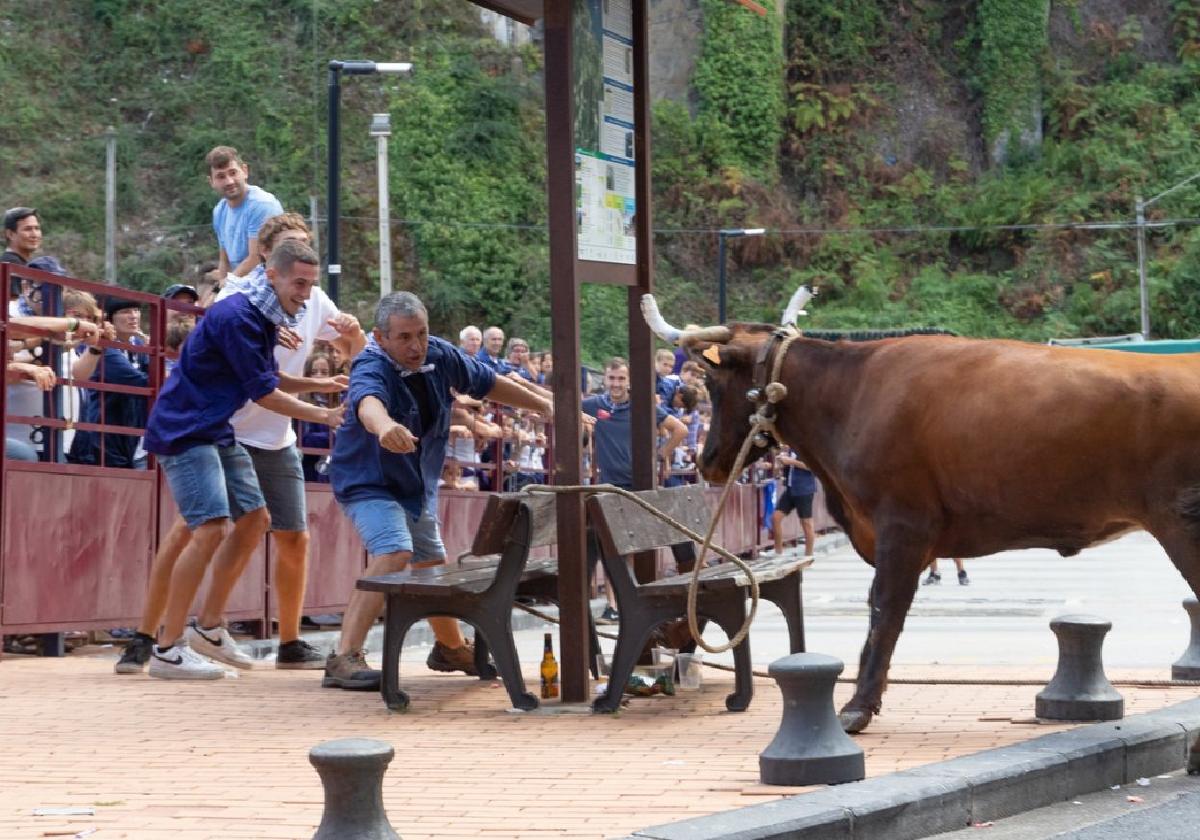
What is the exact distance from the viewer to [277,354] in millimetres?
10539

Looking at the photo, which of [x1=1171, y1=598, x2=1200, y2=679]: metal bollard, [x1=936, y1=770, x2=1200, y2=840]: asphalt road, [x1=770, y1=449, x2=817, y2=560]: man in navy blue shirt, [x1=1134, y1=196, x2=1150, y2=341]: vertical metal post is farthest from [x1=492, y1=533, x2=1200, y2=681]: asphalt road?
[x1=1134, y1=196, x2=1150, y2=341]: vertical metal post

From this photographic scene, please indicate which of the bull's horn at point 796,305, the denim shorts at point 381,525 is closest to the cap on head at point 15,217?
the denim shorts at point 381,525

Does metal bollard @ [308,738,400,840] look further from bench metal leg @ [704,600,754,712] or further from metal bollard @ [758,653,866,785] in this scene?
bench metal leg @ [704,600,754,712]

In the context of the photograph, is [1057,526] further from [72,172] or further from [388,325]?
[72,172]

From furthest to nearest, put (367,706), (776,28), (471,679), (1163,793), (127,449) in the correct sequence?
(776,28) < (127,449) < (471,679) < (367,706) < (1163,793)

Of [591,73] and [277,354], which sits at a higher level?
[591,73]

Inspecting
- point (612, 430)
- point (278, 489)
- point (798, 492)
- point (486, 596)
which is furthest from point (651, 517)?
point (798, 492)

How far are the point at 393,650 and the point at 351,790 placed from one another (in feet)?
12.6

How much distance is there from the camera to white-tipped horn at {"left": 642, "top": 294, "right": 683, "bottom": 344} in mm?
8898

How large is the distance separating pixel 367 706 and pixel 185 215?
48722 mm

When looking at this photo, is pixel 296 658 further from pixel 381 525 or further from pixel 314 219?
pixel 314 219

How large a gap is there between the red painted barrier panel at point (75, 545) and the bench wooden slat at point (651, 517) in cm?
386

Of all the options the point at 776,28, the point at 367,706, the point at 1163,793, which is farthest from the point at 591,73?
the point at 776,28

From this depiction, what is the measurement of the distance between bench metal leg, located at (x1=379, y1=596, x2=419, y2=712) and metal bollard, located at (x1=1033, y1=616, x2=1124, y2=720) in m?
2.91
